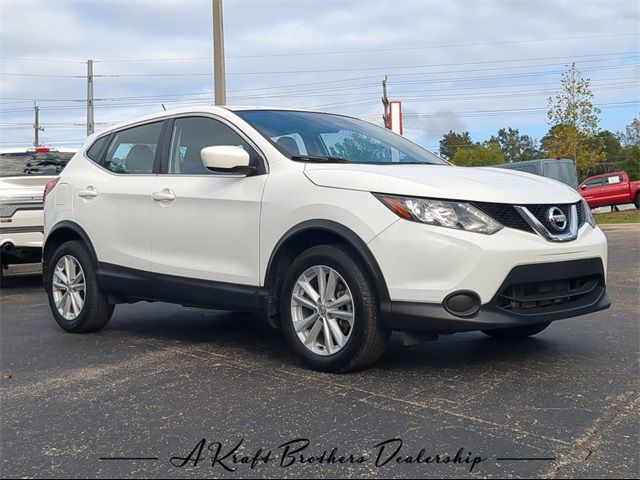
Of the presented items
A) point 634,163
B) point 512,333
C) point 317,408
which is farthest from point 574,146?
point 634,163

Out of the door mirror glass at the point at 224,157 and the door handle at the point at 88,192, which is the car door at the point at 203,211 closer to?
the door mirror glass at the point at 224,157

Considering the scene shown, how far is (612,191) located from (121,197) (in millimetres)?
27357

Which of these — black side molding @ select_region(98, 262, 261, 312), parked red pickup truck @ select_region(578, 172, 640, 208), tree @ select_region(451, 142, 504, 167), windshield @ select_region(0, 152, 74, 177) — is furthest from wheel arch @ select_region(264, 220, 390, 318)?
tree @ select_region(451, 142, 504, 167)

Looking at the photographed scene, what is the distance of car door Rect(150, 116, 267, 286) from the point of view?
15.0 feet

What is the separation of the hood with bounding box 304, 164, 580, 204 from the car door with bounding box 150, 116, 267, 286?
56 centimetres

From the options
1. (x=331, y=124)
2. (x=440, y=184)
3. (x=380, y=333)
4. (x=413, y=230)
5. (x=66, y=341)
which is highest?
(x=331, y=124)

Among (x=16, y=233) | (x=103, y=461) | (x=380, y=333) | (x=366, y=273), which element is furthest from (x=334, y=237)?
(x=16, y=233)

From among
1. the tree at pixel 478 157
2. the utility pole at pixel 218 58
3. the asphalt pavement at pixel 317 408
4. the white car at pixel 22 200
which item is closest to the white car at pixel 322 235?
the asphalt pavement at pixel 317 408

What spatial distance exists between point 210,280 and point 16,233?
16.3 feet

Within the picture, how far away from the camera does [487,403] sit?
3.55 metres

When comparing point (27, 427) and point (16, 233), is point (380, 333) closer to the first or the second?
point (27, 427)

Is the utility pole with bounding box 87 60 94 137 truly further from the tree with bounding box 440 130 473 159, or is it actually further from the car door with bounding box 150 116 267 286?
the tree with bounding box 440 130 473 159

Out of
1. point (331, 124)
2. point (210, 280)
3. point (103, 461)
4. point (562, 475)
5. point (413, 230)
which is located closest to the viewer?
point (562, 475)

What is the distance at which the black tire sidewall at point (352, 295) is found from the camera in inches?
155
